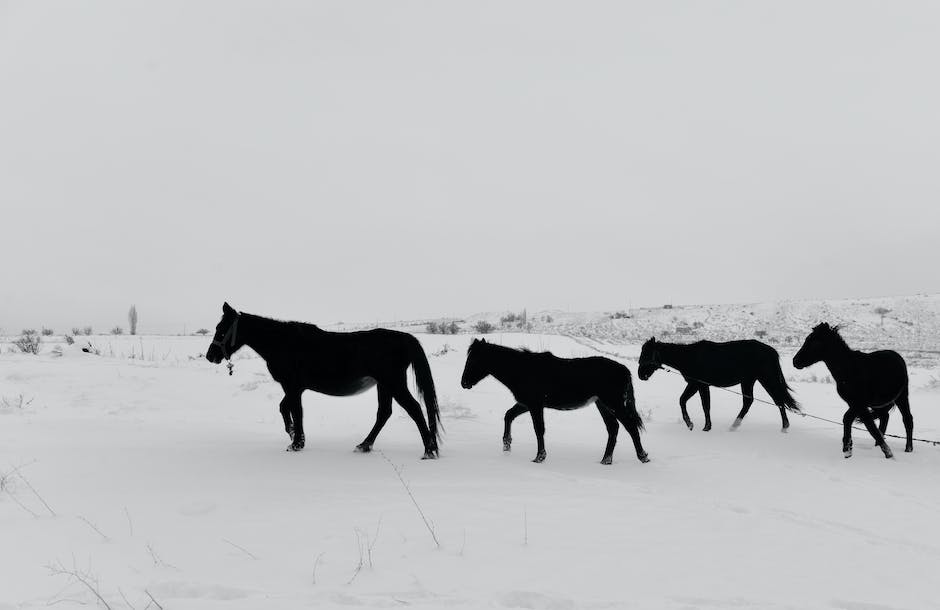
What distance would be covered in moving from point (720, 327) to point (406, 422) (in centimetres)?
3200

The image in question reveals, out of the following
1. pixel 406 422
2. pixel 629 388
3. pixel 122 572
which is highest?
pixel 629 388

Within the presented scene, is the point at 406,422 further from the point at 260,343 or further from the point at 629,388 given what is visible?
the point at 629,388

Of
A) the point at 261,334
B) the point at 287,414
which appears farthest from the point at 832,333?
the point at 261,334

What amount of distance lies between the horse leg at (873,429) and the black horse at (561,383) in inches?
135

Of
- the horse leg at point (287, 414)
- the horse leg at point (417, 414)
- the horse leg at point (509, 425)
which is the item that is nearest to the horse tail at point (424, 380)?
the horse leg at point (417, 414)

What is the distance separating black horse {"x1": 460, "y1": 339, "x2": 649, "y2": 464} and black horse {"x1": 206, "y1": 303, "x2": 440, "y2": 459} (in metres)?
0.79

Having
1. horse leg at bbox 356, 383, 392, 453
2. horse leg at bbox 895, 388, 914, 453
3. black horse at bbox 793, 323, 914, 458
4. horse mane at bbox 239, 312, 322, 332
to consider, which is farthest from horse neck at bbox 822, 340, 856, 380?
horse mane at bbox 239, 312, 322, 332

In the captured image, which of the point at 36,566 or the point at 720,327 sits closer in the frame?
the point at 36,566

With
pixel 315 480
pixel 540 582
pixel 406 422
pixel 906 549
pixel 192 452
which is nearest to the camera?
pixel 540 582

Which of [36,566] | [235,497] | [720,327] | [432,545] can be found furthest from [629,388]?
[720,327]

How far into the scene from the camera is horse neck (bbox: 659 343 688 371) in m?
10.0

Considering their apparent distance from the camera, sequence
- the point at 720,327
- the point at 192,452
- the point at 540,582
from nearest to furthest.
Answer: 1. the point at 540,582
2. the point at 192,452
3. the point at 720,327

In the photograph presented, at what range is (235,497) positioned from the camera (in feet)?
16.5

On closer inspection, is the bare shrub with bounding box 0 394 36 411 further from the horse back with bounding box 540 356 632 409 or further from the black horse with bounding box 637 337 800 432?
the black horse with bounding box 637 337 800 432
